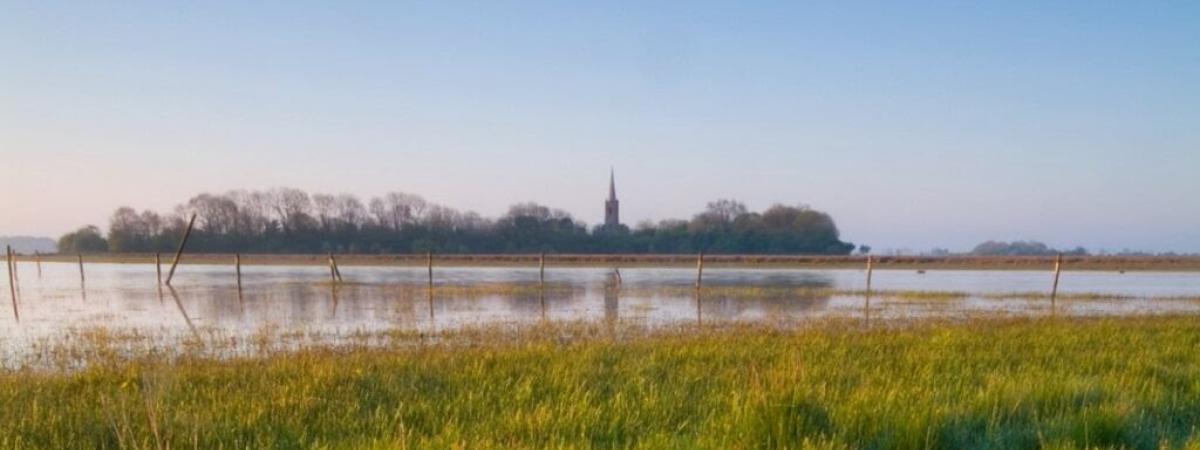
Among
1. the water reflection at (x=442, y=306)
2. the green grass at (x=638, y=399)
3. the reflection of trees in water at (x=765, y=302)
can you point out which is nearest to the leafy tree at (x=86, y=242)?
the water reflection at (x=442, y=306)

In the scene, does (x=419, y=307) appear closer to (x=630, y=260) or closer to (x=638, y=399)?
(x=638, y=399)

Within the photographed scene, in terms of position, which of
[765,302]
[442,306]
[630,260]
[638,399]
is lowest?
[630,260]

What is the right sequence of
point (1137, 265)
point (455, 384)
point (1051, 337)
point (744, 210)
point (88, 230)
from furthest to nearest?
point (744, 210), point (88, 230), point (1137, 265), point (1051, 337), point (455, 384)

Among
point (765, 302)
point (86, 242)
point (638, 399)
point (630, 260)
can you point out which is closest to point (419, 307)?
point (765, 302)

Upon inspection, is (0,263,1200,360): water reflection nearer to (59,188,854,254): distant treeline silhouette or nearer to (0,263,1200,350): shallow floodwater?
(0,263,1200,350): shallow floodwater

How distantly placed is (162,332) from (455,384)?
438 inches

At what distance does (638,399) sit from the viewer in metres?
7.61

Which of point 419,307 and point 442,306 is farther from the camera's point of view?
point 442,306

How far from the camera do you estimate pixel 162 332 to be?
1700 cm

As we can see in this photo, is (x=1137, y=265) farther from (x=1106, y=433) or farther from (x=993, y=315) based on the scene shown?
(x=1106, y=433)

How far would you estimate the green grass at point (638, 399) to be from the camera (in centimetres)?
594

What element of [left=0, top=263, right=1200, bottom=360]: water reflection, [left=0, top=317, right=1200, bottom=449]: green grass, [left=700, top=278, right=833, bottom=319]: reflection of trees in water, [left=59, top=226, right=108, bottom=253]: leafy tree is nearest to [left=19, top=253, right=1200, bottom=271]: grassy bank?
[left=59, top=226, right=108, bottom=253]: leafy tree

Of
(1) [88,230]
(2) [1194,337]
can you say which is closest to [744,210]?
(1) [88,230]

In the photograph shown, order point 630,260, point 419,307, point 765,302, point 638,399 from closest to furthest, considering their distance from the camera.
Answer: point 638,399
point 419,307
point 765,302
point 630,260
